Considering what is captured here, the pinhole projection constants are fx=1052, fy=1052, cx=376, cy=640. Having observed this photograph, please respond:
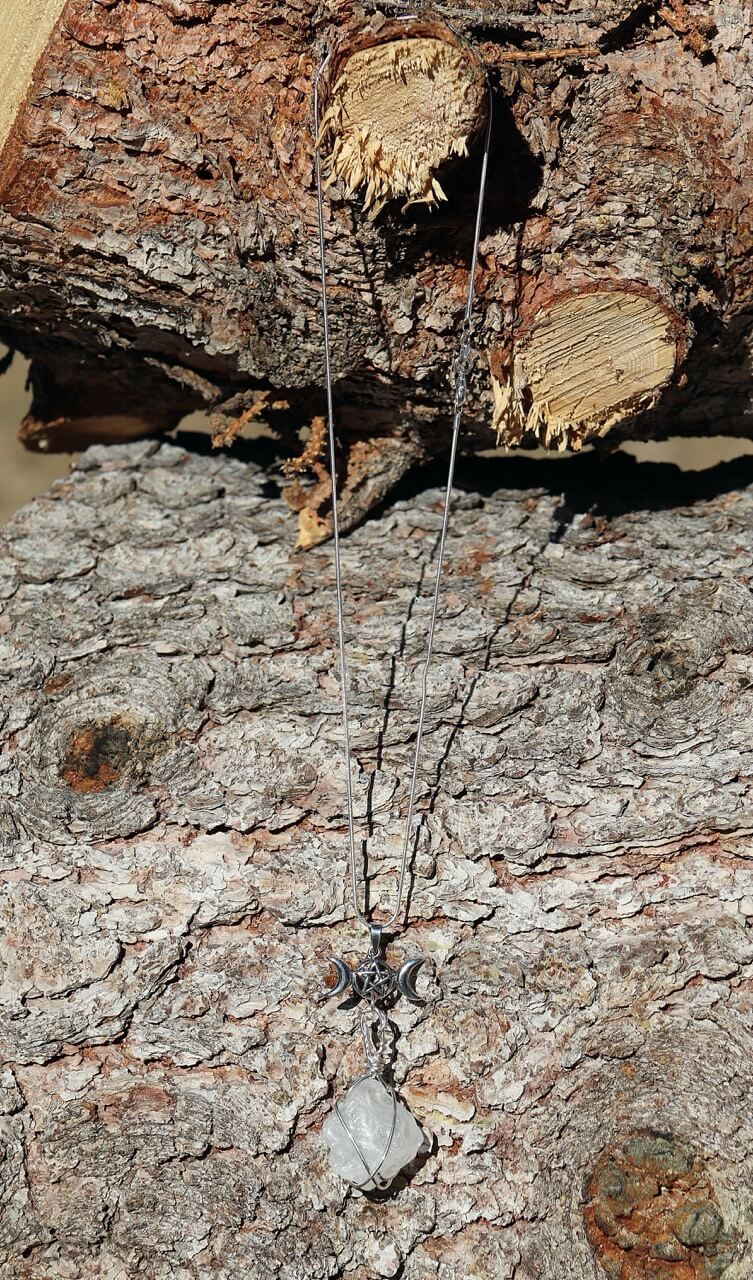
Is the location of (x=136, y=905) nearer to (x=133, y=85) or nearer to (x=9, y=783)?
(x=9, y=783)

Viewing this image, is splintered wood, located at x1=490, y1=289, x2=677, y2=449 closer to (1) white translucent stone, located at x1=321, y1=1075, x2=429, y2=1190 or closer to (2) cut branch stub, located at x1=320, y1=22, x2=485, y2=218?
(2) cut branch stub, located at x1=320, y1=22, x2=485, y2=218

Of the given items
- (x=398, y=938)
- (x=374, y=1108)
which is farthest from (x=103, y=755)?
(x=374, y=1108)

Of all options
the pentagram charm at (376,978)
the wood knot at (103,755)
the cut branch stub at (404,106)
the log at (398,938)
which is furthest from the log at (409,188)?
the pentagram charm at (376,978)

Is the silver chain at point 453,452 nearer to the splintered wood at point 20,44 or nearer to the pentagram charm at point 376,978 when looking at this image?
the pentagram charm at point 376,978

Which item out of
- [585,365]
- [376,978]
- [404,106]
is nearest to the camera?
[404,106]

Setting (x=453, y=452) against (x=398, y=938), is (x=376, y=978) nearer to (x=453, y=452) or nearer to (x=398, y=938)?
(x=398, y=938)

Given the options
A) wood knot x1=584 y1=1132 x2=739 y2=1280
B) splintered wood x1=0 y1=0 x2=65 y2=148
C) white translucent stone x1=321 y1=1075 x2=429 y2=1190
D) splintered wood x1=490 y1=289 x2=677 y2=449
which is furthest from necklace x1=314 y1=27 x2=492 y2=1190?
splintered wood x1=0 y1=0 x2=65 y2=148
